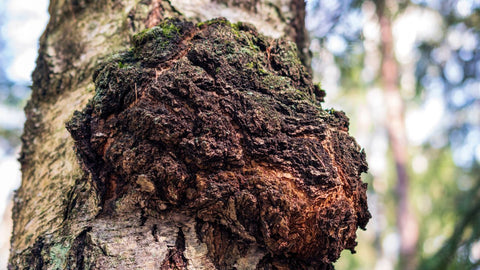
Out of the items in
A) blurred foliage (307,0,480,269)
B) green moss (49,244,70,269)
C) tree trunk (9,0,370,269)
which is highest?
blurred foliage (307,0,480,269)

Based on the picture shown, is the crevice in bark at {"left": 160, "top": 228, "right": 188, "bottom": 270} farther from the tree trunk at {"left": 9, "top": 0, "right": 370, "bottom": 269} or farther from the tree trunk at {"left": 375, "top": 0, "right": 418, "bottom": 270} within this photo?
the tree trunk at {"left": 375, "top": 0, "right": 418, "bottom": 270}

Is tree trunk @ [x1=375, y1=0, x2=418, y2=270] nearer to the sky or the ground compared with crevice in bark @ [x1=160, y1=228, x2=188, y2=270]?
nearer to the sky

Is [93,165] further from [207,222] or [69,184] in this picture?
[207,222]

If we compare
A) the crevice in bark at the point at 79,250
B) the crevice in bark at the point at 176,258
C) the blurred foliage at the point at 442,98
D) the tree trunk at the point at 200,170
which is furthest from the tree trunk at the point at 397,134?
the crevice in bark at the point at 79,250

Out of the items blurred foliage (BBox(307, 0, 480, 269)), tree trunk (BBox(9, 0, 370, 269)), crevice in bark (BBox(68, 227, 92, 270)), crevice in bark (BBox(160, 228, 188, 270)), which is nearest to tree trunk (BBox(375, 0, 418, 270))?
blurred foliage (BBox(307, 0, 480, 269))

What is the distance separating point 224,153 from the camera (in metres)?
0.94

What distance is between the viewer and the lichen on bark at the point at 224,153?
950 millimetres

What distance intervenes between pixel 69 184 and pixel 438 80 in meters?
5.39

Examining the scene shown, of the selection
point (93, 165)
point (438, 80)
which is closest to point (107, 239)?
point (93, 165)

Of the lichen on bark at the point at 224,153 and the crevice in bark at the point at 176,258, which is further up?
the lichen on bark at the point at 224,153

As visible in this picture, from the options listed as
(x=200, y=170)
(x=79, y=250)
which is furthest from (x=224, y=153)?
(x=79, y=250)

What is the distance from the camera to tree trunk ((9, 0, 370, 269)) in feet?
3.11

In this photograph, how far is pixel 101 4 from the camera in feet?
4.86

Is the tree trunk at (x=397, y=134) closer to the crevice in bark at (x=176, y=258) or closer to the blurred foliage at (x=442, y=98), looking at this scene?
the blurred foliage at (x=442, y=98)
